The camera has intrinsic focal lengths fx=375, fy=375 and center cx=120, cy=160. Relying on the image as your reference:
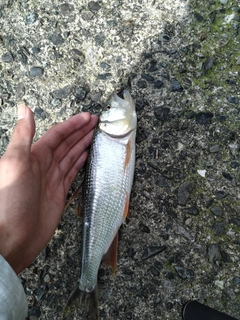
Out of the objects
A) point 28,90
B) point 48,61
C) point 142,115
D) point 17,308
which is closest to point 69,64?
point 48,61

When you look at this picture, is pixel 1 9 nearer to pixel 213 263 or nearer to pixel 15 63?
pixel 15 63

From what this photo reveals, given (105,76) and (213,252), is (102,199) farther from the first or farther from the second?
(105,76)

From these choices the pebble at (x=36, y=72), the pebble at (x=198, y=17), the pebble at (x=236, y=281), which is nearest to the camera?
the pebble at (x=236, y=281)

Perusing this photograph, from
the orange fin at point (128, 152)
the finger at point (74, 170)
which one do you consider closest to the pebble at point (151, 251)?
the orange fin at point (128, 152)

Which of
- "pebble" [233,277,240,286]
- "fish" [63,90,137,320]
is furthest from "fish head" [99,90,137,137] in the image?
"pebble" [233,277,240,286]

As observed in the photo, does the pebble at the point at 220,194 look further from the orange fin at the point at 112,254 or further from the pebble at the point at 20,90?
the pebble at the point at 20,90

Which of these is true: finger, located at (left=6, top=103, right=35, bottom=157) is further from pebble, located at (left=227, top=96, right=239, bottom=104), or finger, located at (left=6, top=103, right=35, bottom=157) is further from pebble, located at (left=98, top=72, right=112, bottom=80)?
pebble, located at (left=227, top=96, right=239, bottom=104)
